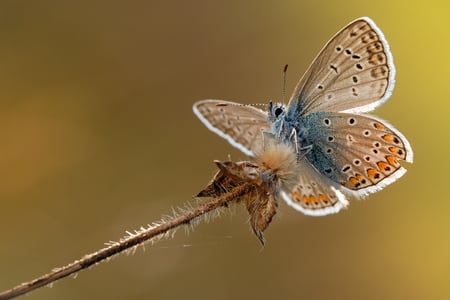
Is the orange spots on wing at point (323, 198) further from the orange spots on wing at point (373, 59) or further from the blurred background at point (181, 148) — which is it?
the blurred background at point (181, 148)

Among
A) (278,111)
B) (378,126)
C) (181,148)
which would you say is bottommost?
(181,148)

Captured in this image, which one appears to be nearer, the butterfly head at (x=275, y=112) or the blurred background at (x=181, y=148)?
the butterfly head at (x=275, y=112)

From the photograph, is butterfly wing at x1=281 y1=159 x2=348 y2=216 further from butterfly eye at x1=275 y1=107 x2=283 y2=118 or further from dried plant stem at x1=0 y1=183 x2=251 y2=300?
dried plant stem at x1=0 y1=183 x2=251 y2=300

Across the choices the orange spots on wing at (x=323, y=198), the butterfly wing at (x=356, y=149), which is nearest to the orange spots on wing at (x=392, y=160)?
the butterfly wing at (x=356, y=149)

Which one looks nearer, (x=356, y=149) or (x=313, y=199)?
(x=313, y=199)

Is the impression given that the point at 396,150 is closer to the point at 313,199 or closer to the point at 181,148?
the point at 313,199

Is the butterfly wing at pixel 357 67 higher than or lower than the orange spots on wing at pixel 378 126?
higher

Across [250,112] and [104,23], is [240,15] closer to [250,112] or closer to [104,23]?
[104,23]

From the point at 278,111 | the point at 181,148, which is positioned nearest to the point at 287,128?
the point at 278,111
